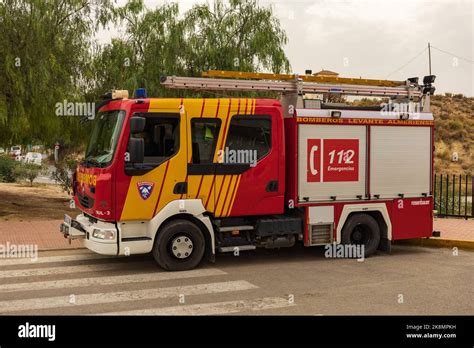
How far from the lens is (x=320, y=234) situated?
970cm

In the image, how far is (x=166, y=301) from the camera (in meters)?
6.98

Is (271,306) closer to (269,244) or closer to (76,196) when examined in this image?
(269,244)

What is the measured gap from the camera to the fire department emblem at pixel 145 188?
327 inches

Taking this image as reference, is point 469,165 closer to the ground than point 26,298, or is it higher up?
higher up

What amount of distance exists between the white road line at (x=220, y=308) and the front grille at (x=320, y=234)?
8.79 ft

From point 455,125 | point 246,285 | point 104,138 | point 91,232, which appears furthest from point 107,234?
point 455,125

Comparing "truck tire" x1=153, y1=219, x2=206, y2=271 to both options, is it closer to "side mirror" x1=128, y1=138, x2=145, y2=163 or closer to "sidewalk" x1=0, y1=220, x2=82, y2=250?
"side mirror" x1=128, y1=138, x2=145, y2=163

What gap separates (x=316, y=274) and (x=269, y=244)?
3.42ft

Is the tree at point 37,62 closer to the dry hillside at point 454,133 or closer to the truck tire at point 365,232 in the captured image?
the truck tire at point 365,232

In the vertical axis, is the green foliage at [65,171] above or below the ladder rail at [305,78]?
below

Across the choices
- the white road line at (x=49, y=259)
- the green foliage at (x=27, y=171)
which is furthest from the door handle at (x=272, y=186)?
the green foliage at (x=27, y=171)

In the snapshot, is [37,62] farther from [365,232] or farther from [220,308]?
[220,308]

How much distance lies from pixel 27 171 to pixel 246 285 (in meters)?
25.8

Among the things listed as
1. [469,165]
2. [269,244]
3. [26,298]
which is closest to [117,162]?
[26,298]
